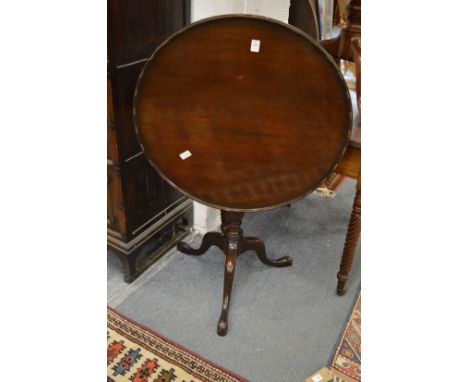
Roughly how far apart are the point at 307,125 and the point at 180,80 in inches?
18.0

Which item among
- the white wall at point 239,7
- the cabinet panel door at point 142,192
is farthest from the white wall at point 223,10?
the cabinet panel door at point 142,192

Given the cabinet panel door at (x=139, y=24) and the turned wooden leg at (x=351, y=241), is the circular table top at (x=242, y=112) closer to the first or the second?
the cabinet panel door at (x=139, y=24)

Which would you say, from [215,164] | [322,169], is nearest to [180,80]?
[215,164]

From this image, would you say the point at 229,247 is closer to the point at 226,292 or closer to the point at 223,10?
the point at 226,292

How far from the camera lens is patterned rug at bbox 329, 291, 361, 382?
1698 mm

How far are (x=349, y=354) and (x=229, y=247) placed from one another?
2.15 feet

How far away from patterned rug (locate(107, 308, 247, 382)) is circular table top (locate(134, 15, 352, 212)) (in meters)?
0.64

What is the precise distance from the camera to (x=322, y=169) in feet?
4.98

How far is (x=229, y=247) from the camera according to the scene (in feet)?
6.31

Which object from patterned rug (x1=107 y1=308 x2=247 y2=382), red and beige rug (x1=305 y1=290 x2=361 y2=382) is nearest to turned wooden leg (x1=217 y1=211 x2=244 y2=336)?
patterned rug (x1=107 y1=308 x2=247 y2=382)

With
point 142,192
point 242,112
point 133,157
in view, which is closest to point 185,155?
point 242,112
